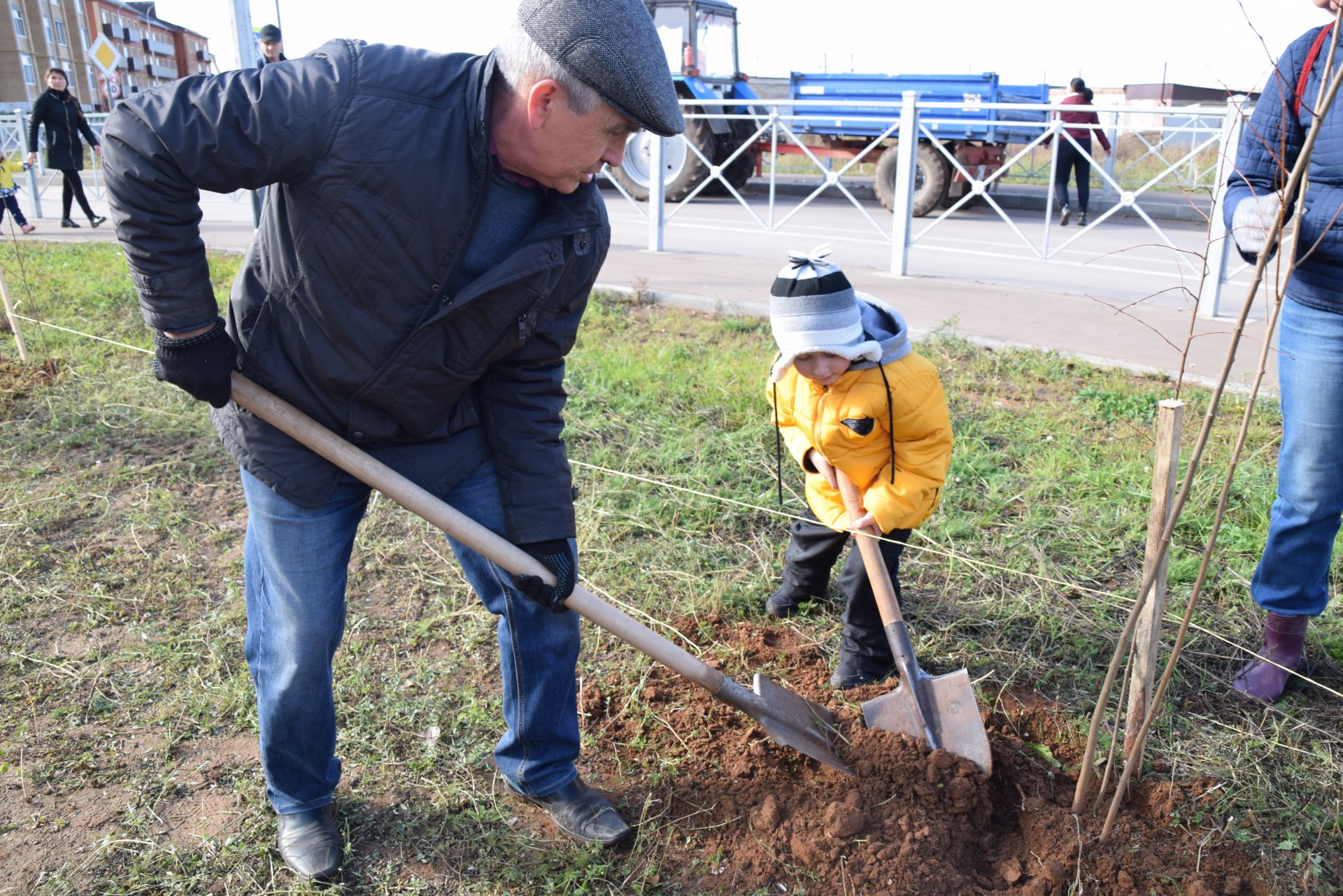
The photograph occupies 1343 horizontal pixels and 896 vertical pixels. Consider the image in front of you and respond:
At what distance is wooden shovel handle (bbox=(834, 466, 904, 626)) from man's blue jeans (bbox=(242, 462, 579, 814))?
795mm

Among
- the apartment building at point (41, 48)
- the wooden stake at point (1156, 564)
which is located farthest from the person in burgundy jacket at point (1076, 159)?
the apartment building at point (41, 48)

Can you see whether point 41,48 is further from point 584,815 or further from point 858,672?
point 584,815

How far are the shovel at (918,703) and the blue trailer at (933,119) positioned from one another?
10.1m

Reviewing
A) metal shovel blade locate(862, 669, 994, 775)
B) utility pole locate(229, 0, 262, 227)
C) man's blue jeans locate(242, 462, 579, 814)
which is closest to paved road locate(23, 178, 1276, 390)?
metal shovel blade locate(862, 669, 994, 775)

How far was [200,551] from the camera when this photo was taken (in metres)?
3.47

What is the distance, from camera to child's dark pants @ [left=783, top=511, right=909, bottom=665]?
2.70 meters

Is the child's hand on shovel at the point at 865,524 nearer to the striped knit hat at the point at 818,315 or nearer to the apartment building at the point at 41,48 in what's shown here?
the striped knit hat at the point at 818,315

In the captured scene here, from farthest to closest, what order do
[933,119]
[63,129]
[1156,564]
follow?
[933,119] < [63,129] < [1156,564]

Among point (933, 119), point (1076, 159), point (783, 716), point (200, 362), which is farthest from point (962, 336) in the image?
point (933, 119)

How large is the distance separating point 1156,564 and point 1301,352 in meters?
0.94

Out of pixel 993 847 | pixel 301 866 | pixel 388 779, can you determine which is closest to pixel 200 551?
pixel 388 779

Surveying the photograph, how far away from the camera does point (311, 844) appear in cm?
211

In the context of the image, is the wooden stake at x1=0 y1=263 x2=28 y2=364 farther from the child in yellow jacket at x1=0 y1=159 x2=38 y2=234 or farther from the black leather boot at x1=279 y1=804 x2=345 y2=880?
the black leather boot at x1=279 y1=804 x2=345 y2=880

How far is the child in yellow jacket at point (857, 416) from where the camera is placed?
2.46 m
